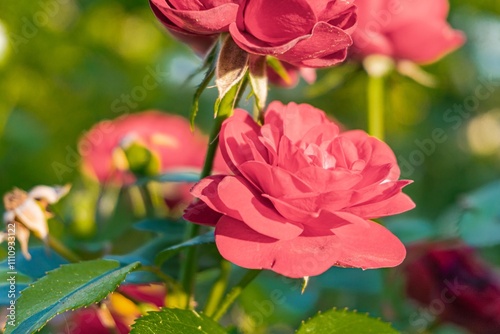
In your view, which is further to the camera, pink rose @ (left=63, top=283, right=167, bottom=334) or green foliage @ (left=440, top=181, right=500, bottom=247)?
green foliage @ (left=440, top=181, right=500, bottom=247)

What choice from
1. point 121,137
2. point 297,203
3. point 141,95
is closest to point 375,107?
point 121,137

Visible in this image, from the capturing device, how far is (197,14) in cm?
47

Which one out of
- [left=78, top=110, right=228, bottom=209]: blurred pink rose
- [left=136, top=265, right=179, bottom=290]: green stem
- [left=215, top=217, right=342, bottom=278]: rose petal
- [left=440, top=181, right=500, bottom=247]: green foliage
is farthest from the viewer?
[left=78, top=110, right=228, bottom=209]: blurred pink rose

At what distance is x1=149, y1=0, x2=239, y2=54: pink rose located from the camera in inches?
18.5

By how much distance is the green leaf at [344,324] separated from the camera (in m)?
0.54

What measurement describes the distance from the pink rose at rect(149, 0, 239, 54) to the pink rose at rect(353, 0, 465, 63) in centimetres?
41

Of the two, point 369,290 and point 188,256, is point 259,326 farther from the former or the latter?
point 188,256

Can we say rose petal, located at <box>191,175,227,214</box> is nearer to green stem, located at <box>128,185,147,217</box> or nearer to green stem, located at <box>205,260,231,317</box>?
green stem, located at <box>205,260,231,317</box>

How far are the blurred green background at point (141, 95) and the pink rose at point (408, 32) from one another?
54cm

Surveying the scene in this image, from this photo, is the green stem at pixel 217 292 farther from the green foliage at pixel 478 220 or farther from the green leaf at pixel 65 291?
the green foliage at pixel 478 220

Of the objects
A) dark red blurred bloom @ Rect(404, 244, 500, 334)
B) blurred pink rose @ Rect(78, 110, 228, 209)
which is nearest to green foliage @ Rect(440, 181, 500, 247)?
dark red blurred bloom @ Rect(404, 244, 500, 334)

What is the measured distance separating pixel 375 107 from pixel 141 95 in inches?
35.4

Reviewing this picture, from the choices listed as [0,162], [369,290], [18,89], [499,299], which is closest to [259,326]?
[369,290]

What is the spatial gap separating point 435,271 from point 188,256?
44 cm
